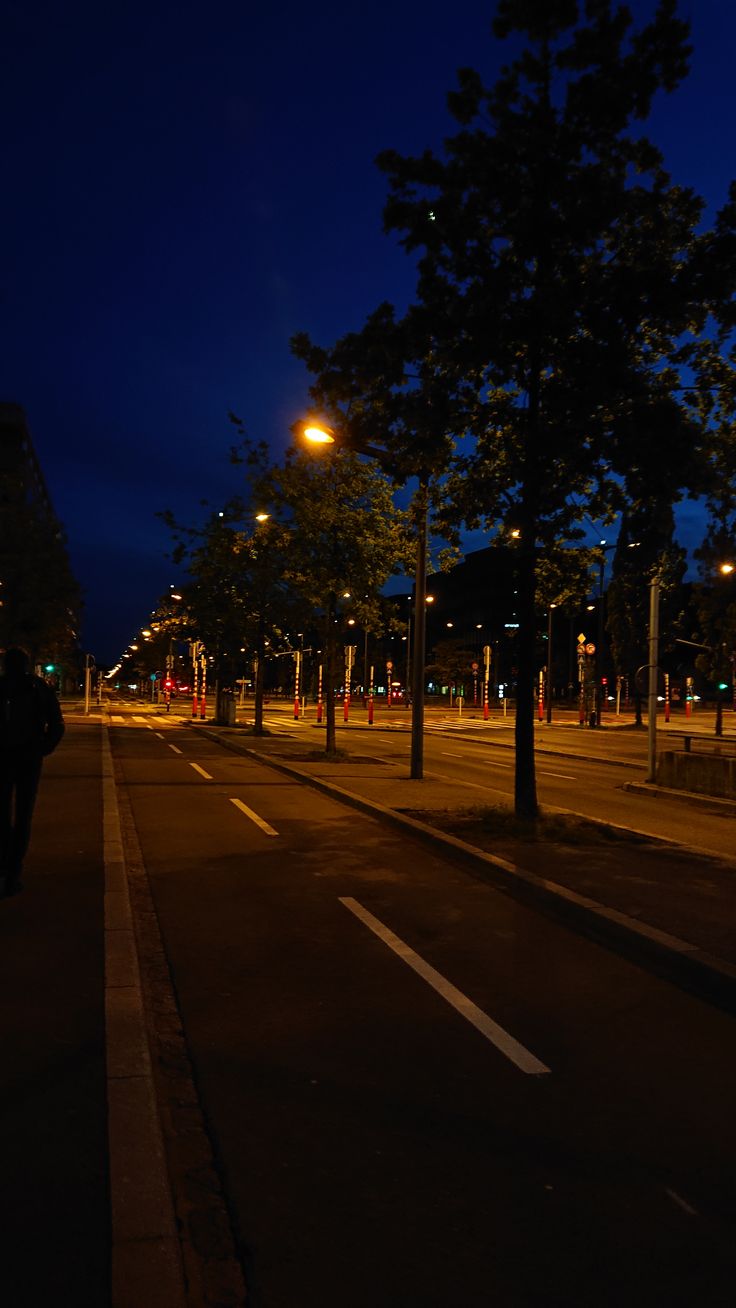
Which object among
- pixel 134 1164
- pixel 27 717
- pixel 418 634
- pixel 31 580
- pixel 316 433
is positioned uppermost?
pixel 31 580

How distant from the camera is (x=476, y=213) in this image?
1088cm

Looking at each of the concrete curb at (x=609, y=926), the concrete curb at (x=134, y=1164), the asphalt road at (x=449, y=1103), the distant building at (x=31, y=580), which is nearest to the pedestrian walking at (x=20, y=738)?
the asphalt road at (x=449, y=1103)

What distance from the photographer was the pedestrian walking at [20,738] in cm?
774

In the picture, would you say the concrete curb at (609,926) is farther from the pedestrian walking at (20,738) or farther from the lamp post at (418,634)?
the lamp post at (418,634)

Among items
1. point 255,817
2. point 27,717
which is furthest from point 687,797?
point 27,717

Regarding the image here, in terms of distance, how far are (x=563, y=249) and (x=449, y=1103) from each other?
366 inches

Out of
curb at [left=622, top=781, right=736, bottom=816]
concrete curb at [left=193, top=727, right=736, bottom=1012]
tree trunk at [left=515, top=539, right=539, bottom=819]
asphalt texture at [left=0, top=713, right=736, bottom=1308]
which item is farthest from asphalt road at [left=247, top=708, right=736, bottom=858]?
asphalt texture at [left=0, top=713, right=736, bottom=1308]

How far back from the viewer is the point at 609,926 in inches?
285

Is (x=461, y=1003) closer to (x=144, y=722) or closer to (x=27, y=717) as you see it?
(x=27, y=717)

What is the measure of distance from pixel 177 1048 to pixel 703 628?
41.1m

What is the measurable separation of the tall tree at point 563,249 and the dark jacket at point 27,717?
16.3 ft

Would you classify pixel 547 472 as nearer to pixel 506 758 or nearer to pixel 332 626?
pixel 332 626

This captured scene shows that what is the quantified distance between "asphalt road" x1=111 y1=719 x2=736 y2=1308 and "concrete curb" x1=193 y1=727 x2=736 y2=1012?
0.19m

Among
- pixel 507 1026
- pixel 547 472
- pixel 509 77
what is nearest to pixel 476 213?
pixel 509 77
